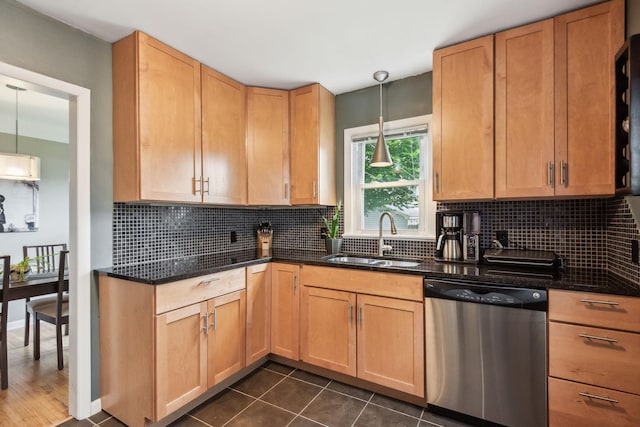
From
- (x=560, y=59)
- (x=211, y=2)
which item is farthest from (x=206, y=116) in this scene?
(x=560, y=59)

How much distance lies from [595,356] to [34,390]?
347 centimetres

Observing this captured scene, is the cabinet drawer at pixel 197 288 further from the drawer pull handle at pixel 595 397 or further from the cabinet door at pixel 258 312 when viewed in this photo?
the drawer pull handle at pixel 595 397

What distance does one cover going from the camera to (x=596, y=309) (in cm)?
148

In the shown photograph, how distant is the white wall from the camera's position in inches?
143

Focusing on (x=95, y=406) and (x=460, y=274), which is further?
(x=95, y=406)

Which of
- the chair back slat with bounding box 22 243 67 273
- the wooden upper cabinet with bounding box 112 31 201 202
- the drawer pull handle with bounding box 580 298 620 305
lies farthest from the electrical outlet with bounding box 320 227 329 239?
the chair back slat with bounding box 22 243 67 273

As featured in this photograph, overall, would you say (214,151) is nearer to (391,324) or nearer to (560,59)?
(391,324)

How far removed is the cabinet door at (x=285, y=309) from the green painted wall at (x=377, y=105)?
925 millimetres

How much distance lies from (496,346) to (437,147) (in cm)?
129

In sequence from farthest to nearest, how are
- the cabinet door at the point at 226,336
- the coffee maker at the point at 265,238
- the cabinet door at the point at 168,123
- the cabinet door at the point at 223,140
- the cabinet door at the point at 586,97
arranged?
the coffee maker at the point at 265,238, the cabinet door at the point at 223,140, the cabinet door at the point at 226,336, the cabinet door at the point at 168,123, the cabinet door at the point at 586,97

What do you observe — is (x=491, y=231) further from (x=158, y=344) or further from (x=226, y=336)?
(x=158, y=344)

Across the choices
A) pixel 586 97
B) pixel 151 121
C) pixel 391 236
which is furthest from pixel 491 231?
pixel 151 121

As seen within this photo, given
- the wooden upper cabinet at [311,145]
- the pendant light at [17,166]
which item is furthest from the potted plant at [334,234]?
the pendant light at [17,166]

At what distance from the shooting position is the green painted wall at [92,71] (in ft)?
5.30
